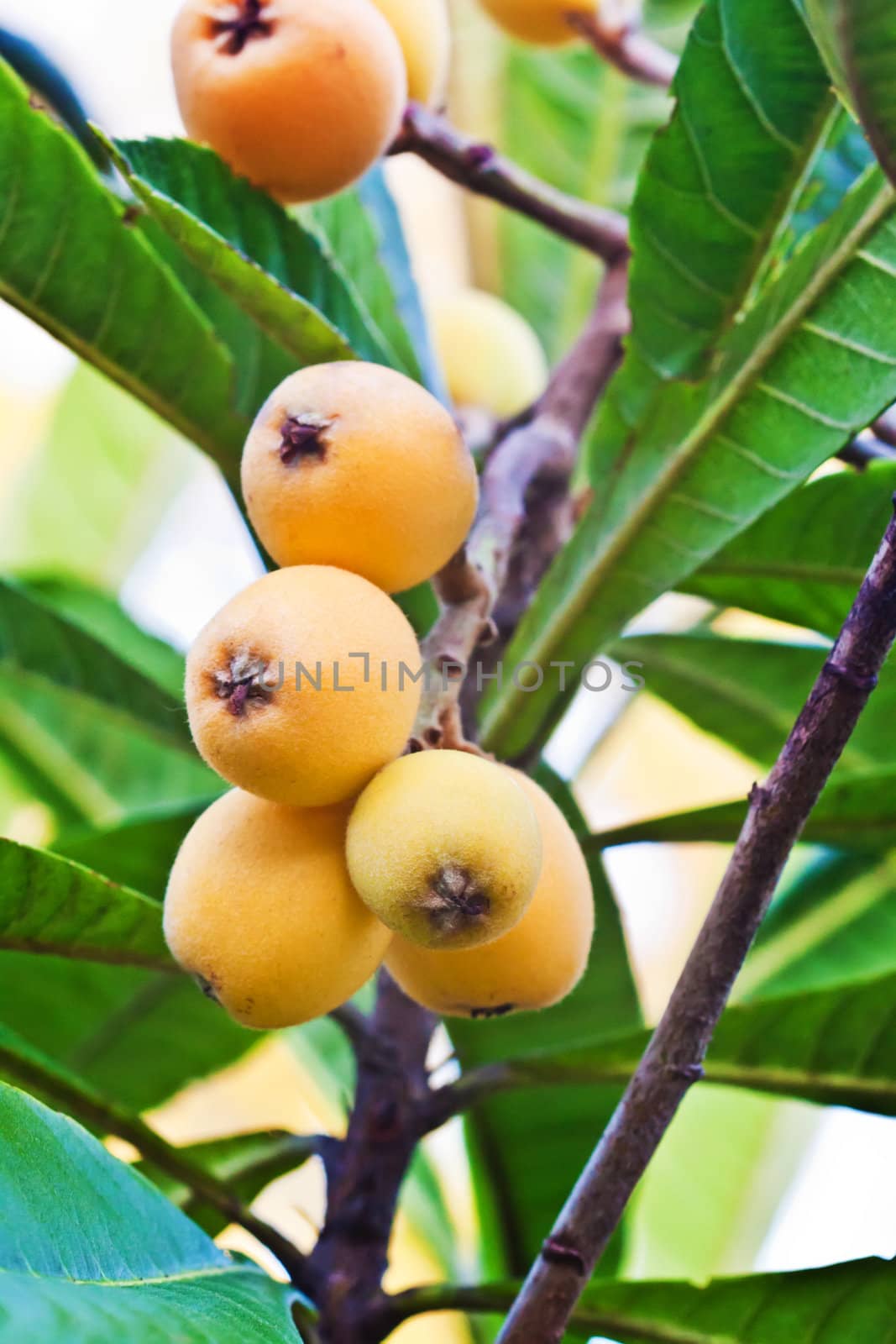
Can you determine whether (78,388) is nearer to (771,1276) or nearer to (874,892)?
(874,892)

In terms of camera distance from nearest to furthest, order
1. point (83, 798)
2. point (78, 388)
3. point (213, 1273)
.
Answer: point (213, 1273), point (83, 798), point (78, 388)

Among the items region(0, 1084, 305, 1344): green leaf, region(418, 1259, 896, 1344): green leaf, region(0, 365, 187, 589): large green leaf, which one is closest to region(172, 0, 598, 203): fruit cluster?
region(0, 1084, 305, 1344): green leaf

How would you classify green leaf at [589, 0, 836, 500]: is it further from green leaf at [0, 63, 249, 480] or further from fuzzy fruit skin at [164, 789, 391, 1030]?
fuzzy fruit skin at [164, 789, 391, 1030]

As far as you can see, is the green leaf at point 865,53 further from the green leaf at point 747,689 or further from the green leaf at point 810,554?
the green leaf at point 747,689

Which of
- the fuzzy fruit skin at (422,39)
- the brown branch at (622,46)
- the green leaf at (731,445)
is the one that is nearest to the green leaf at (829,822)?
the green leaf at (731,445)

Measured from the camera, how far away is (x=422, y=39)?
0.95m

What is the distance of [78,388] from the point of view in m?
1.81

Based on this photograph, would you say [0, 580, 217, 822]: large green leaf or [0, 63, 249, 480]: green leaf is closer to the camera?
[0, 63, 249, 480]: green leaf

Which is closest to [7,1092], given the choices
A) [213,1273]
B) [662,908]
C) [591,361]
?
[213,1273]

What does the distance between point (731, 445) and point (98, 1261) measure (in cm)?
58

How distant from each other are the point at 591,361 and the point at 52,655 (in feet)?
1.68

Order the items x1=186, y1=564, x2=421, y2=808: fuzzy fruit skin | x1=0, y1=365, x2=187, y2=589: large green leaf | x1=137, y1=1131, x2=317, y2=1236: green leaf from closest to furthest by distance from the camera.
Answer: x1=186, y1=564, x2=421, y2=808: fuzzy fruit skin, x1=137, y1=1131, x2=317, y2=1236: green leaf, x1=0, y1=365, x2=187, y2=589: large green leaf

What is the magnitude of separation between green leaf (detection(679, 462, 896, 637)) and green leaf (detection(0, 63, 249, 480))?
14.8 inches

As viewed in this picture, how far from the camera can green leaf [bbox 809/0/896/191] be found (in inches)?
22.6
